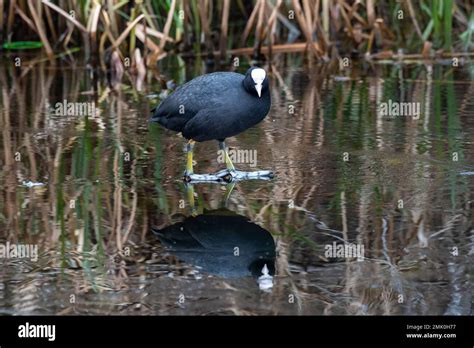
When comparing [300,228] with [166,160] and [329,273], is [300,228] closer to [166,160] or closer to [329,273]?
[329,273]

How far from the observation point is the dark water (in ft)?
17.2

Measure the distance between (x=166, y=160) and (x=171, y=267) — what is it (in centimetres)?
251

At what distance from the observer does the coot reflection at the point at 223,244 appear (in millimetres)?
5621

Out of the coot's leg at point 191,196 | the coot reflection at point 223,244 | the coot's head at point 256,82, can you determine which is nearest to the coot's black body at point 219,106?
the coot's head at point 256,82

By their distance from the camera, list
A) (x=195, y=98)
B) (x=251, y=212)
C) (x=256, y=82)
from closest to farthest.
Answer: (x=251, y=212)
(x=256, y=82)
(x=195, y=98)

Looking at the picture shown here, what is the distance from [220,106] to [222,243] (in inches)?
55.0

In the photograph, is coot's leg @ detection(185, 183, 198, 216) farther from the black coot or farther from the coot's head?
the coot's head

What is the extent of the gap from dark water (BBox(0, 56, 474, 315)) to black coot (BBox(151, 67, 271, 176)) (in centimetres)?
38

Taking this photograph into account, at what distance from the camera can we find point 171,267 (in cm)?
564

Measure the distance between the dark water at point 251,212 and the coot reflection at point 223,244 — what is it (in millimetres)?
13

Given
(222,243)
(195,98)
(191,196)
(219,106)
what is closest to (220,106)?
(219,106)

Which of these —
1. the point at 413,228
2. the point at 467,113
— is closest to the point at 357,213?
the point at 413,228

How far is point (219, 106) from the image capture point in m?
7.12

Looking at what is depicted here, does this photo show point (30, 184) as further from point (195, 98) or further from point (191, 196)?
point (195, 98)
